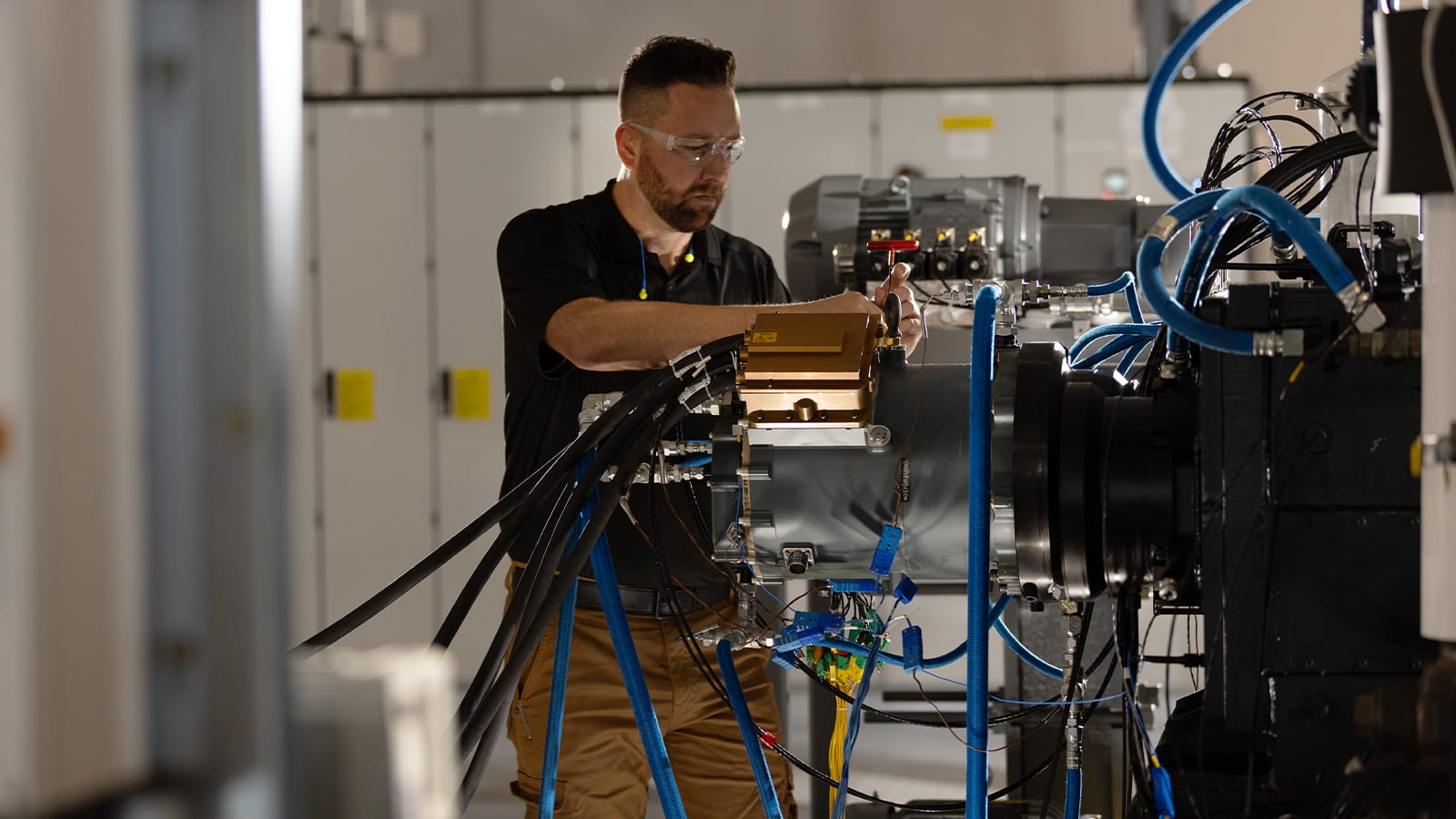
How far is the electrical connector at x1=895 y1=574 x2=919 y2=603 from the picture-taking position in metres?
1.28

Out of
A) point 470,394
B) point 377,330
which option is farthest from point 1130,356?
point 377,330

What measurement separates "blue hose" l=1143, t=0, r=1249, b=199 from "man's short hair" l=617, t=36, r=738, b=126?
75 cm

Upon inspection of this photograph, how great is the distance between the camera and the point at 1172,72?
54.8 inches

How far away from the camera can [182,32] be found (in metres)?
0.59

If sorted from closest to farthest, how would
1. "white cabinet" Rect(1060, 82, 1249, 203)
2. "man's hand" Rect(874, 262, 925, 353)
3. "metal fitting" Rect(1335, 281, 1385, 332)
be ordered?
"metal fitting" Rect(1335, 281, 1385, 332) < "man's hand" Rect(874, 262, 925, 353) < "white cabinet" Rect(1060, 82, 1249, 203)

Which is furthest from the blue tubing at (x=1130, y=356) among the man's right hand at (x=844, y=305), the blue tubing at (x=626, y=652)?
the blue tubing at (x=626, y=652)

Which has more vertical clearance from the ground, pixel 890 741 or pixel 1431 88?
pixel 1431 88

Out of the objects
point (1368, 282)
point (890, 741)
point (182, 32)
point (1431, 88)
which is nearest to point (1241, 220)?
point (1368, 282)

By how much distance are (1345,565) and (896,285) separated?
1.94 feet

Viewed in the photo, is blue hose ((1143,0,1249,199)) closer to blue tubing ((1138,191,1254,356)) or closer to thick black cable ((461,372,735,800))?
blue tubing ((1138,191,1254,356))

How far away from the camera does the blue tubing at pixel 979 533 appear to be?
111cm

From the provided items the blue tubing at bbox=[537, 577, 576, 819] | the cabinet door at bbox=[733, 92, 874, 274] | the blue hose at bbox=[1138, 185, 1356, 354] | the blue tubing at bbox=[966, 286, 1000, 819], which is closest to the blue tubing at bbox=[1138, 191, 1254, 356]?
the blue hose at bbox=[1138, 185, 1356, 354]

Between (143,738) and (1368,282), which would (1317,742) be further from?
(143,738)

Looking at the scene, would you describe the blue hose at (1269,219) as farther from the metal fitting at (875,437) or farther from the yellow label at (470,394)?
the yellow label at (470,394)
